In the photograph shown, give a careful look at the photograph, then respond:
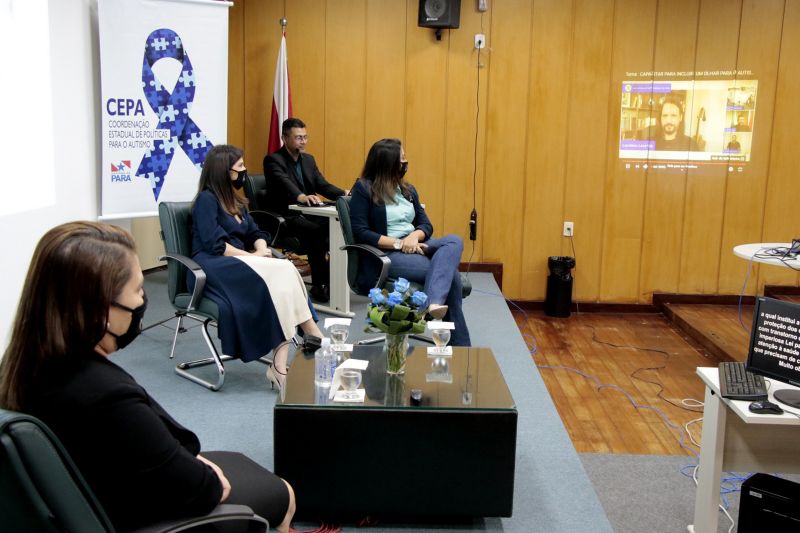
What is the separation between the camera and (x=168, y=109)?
16.3ft

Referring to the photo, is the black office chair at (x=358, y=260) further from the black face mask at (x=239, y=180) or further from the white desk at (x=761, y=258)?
the white desk at (x=761, y=258)

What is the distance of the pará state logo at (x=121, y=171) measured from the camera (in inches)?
186

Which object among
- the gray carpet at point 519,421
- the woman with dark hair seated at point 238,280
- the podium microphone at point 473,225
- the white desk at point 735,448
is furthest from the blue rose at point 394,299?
the podium microphone at point 473,225

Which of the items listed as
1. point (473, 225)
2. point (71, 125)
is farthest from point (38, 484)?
point (473, 225)

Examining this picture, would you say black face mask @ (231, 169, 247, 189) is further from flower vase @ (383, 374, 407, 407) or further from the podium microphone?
the podium microphone

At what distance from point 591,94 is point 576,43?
42 cm

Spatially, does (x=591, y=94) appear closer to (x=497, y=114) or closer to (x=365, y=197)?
(x=497, y=114)

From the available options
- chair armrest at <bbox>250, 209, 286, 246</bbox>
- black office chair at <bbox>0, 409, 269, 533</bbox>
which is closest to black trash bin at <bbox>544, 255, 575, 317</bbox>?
chair armrest at <bbox>250, 209, 286, 246</bbox>

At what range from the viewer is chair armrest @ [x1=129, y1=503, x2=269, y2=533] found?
151 cm

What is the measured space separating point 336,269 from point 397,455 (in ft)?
8.90

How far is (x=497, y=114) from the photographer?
245 inches

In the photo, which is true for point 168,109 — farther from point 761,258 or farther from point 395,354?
point 761,258

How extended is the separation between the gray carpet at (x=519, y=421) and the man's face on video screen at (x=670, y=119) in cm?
228

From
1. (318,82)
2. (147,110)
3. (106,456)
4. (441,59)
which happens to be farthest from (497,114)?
(106,456)
